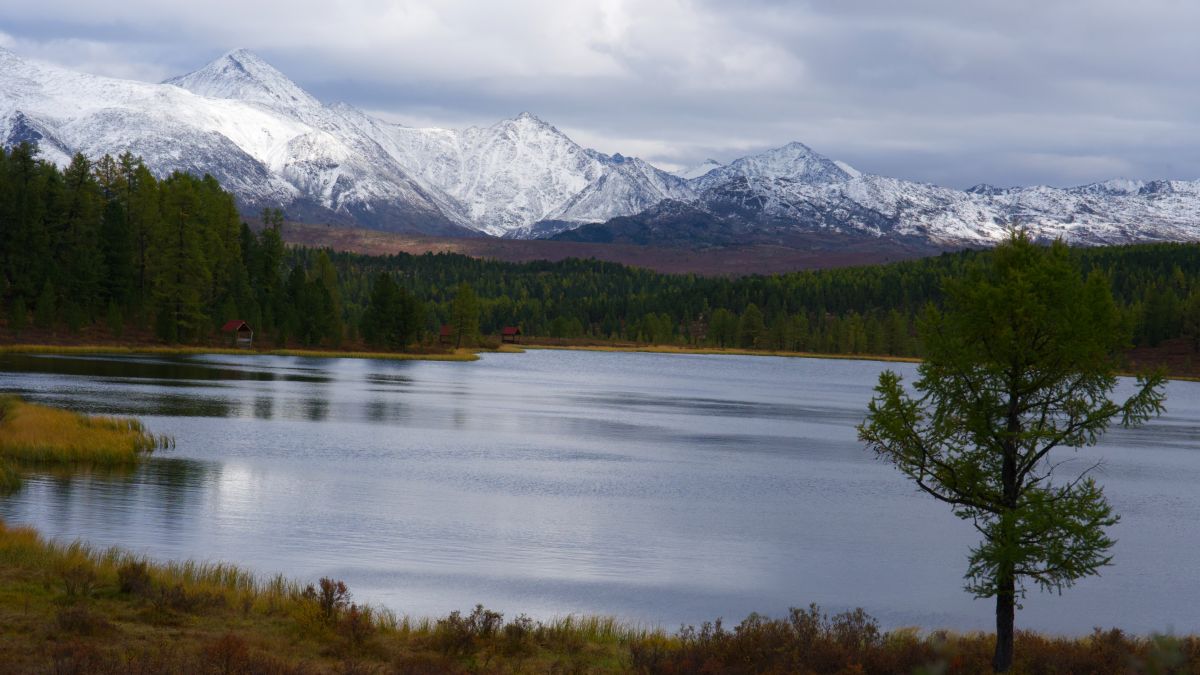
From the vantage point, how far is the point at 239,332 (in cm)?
14675

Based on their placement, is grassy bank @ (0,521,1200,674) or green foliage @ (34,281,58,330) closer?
grassy bank @ (0,521,1200,674)

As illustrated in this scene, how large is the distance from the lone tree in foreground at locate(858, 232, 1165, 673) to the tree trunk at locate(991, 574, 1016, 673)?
2 centimetres

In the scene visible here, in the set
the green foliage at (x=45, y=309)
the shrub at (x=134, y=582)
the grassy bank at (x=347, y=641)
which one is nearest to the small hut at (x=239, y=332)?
the green foliage at (x=45, y=309)

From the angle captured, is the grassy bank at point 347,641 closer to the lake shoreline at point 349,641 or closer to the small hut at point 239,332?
the lake shoreline at point 349,641

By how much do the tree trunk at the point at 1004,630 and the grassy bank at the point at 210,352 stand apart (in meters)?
116

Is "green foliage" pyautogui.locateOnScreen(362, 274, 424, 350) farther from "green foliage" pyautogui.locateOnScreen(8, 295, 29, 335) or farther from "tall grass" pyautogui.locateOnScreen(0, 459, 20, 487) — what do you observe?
"tall grass" pyautogui.locateOnScreen(0, 459, 20, 487)

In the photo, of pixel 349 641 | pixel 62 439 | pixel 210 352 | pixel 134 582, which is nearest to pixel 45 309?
pixel 210 352

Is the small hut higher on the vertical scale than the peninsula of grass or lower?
higher

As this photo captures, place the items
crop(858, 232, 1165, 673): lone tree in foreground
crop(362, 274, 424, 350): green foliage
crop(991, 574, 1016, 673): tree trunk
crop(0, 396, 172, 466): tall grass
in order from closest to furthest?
crop(991, 574, 1016, 673): tree trunk → crop(858, 232, 1165, 673): lone tree in foreground → crop(0, 396, 172, 466): tall grass → crop(362, 274, 424, 350): green foliage

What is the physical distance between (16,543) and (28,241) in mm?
115924

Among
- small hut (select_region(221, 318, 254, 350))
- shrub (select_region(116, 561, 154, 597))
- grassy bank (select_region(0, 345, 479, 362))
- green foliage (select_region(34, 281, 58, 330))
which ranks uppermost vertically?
green foliage (select_region(34, 281, 58, 330))

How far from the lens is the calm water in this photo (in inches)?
1235

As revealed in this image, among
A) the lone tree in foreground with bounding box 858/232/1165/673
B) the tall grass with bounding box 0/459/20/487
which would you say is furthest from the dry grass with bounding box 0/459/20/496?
the lone tree in foreground with bounding box 858/232/1165/673

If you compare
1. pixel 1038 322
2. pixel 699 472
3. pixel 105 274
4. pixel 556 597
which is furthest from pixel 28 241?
pixel 1038 322
